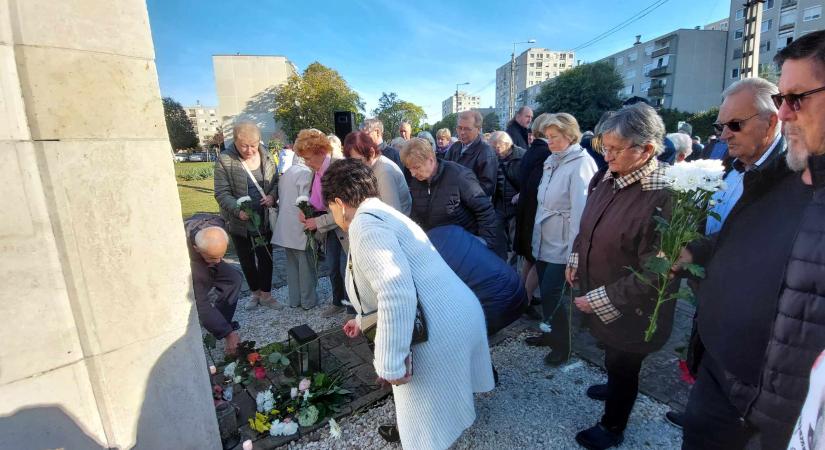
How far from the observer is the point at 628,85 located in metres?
58.5

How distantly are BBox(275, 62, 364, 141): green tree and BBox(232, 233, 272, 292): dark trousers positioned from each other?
126 feet

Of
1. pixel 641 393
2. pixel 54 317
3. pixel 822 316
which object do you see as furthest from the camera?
pixel 641 393

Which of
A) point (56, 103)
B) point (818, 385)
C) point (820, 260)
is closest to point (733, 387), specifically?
point (820, 260)

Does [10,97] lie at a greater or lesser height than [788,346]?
greater

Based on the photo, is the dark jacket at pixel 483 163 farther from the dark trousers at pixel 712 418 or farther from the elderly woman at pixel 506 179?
the dark trousers at pixel 712 418

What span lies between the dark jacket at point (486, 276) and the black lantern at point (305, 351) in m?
1.23

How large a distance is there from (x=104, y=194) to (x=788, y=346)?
7.96 ft

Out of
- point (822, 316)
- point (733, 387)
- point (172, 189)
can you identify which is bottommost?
point (733, 387)

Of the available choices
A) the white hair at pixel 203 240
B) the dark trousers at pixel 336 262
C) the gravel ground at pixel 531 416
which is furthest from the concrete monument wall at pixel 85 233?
the dark trousers at pixel 336 262

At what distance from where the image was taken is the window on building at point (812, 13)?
3477 centimetres

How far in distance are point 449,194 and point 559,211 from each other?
95 centimetres

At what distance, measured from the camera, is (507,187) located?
4.93 meters

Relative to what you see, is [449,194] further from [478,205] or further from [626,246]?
[626,246]

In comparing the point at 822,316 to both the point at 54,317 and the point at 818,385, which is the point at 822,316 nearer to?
the point at 818,385
